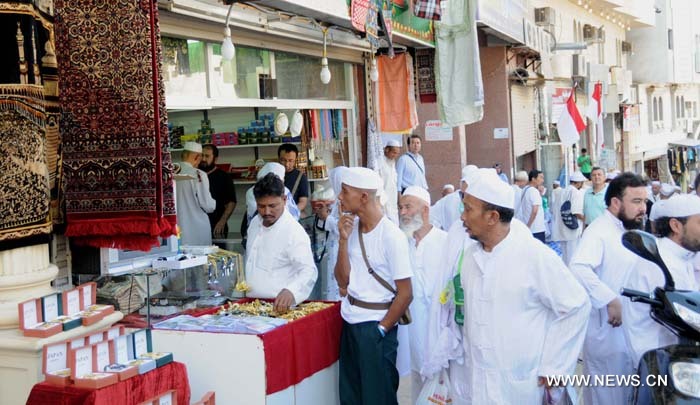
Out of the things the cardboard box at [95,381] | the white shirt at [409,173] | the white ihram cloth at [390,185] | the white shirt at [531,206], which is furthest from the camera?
the white shirt at [531,206]

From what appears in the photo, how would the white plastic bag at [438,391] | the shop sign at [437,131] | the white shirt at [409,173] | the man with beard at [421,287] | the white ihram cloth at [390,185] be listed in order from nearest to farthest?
the white plastic bag at [438,391], the man with beard at [421,287], the white ihram cloth at [390,185], the white shirt at [409,173], the shop sign at [437,131]

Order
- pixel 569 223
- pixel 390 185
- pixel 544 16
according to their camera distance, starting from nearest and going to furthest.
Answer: pixel 390 185
pixel 569 223
pixel 544 16

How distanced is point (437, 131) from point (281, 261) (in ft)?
34.7

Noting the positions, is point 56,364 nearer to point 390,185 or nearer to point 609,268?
point 609,268

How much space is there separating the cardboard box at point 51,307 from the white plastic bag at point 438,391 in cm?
218

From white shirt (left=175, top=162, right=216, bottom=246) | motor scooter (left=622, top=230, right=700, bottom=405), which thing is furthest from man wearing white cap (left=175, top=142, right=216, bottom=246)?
motor scooter (left=622, top=230, right=700, bottom=405)

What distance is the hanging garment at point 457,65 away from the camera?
33.9 feet

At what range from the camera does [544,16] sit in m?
21.6

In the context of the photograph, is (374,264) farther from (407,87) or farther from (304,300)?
(407,87)

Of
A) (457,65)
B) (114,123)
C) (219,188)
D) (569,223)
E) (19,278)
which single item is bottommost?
(569,223)

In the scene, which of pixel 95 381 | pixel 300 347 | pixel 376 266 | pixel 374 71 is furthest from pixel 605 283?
pixel 374 71

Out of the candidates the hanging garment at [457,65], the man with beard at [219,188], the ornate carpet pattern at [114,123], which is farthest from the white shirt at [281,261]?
the hanging garment at [457,65]

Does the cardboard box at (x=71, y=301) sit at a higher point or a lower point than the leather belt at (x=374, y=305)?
higher

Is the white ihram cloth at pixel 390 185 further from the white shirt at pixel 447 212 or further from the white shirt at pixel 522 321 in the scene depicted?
the white shirt at pixel 522 321
